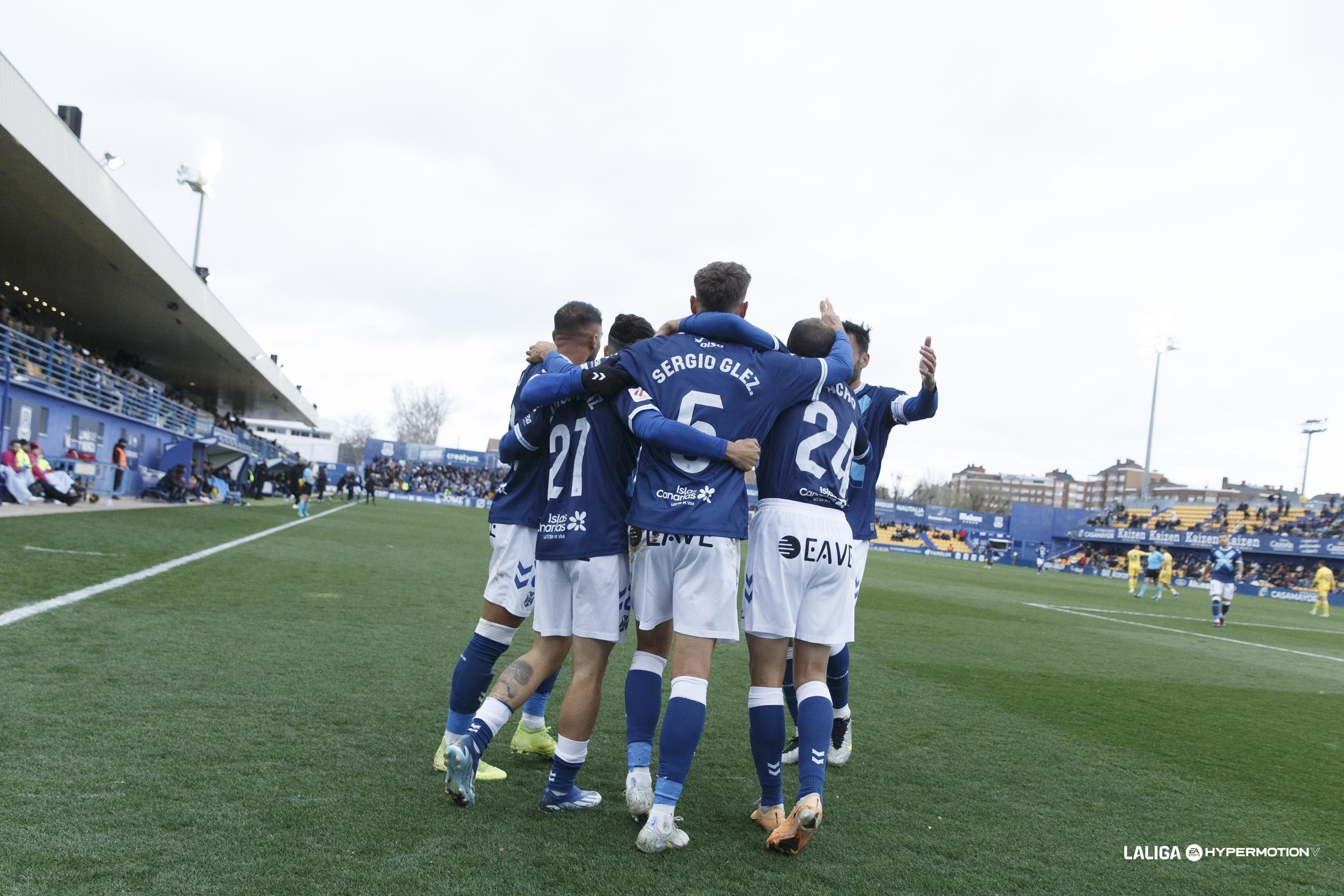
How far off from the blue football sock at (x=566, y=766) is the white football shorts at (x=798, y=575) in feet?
2.66

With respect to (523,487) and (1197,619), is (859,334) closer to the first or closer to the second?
(523,487)

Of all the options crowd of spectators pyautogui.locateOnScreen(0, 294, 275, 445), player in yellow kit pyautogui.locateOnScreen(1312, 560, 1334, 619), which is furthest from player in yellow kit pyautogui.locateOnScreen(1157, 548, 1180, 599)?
crowd of spectators pyautogui.locateOnScreen(0, 294, 275, 445)

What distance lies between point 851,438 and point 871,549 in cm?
4631

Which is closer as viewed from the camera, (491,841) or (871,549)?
(491,841)

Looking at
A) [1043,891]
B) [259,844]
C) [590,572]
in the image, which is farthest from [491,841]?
[1043,891]

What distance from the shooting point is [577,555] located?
3291 mm

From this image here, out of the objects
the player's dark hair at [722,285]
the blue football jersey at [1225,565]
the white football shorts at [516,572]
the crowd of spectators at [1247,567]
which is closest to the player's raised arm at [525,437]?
the white football shorts at [516,572]

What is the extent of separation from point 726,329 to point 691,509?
2.35 feet

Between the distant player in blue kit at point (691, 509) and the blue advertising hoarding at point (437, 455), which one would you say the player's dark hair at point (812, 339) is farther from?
the blue advertising hoarding at point (437, 455)

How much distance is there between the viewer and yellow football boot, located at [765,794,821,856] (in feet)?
9.61

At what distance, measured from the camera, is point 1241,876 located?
3107 mm

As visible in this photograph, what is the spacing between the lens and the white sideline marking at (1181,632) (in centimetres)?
1199

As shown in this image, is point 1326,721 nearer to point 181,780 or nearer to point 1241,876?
point 1241,876

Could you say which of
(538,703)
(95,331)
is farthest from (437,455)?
(538,703)
